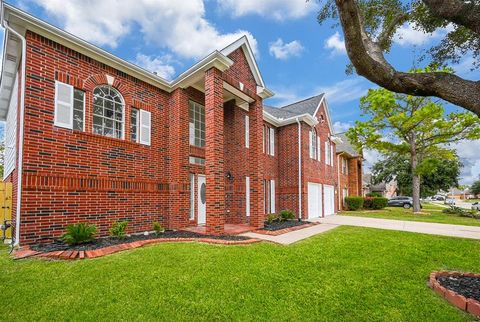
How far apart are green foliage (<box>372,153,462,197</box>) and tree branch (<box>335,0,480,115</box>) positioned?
33260 millimetres

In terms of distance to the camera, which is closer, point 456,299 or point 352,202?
point 456,299

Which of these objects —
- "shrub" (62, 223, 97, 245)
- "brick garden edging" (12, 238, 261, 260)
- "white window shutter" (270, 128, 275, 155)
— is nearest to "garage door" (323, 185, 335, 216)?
"white window shutter" (270, 128, 275, 155)

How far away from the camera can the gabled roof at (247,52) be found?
893 centimetres

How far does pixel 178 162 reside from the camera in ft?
28.7

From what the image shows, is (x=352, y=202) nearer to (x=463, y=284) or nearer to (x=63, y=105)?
(x=463, y=284)

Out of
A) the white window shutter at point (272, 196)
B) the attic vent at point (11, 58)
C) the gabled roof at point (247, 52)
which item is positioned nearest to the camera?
the attic vent at point (11, 58)

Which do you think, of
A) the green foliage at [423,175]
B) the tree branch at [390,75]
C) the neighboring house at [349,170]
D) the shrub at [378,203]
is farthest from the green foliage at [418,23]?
the green foliage at [423,175]

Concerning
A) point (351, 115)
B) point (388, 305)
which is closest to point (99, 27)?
point (388, 305)

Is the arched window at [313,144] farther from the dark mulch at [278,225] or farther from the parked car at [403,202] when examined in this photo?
the parked car at [403,202]

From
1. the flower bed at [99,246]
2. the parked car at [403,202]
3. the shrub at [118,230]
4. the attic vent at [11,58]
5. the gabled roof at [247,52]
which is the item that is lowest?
the parked car at [403,202]

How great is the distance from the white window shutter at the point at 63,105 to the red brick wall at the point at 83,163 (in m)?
0.12

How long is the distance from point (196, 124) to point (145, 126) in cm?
231

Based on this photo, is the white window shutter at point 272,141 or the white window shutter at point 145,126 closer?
the white window shutter at point 145,126

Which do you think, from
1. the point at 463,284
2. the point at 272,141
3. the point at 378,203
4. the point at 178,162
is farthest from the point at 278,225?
the point at 378,203
